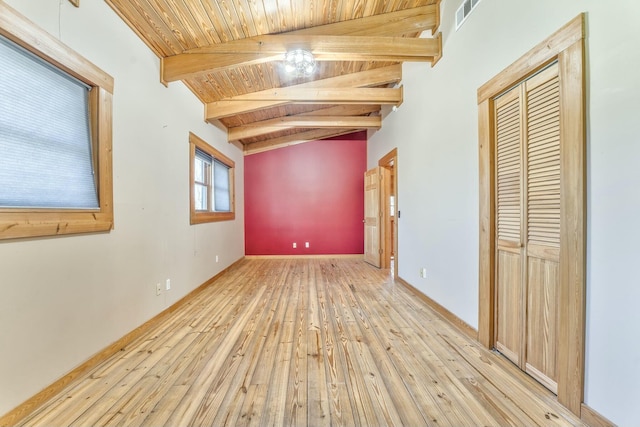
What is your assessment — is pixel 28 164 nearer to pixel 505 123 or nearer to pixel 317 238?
pixel 505 123

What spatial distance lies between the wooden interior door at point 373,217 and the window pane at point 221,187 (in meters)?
2.93

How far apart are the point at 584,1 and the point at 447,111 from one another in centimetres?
125

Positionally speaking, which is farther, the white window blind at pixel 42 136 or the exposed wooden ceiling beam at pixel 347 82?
the exposed wooden ceiling beam at pixel 347 82

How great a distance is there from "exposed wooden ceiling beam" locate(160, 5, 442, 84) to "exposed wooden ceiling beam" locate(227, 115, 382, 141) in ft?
6.75

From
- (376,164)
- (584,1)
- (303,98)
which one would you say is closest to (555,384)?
(584,1)

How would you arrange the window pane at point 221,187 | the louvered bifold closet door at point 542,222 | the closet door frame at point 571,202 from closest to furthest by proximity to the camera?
the closet door frame at point 571,202 < the louvered bifold closet door at point 542,222 < the window pane at point 221,187

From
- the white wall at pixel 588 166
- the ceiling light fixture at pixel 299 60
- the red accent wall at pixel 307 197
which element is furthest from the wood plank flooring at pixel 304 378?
the red accent wall at pixel 307 197

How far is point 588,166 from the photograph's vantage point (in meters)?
1.26

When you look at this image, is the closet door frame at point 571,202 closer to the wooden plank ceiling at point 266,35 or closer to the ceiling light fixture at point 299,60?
the wooden plank ceiling at point 266,35

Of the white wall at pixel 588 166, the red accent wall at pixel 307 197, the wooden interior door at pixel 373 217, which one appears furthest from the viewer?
→ the red accent wall at pixel 307 197

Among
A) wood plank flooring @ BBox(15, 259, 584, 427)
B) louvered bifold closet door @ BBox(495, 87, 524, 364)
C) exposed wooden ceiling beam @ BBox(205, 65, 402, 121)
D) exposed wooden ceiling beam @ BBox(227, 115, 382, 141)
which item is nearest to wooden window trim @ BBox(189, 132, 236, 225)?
exposed wooden ceiling beam @ BBox(227, 115, 382, 141)

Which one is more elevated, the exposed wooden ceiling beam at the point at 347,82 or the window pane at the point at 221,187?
the exposed wooden ceiling beam at the point at 347,82

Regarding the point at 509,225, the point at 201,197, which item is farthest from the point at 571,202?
the point at 201,197

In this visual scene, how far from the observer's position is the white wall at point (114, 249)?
133 centimetres
